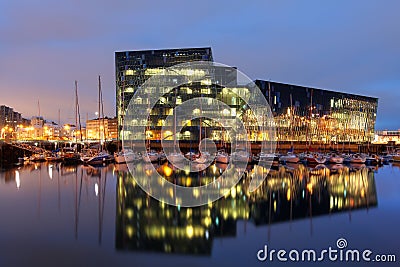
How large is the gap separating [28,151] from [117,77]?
31215 mm

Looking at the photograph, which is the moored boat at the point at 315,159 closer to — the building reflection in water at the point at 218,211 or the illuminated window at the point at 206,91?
the building reflection in water at the point at 218,211

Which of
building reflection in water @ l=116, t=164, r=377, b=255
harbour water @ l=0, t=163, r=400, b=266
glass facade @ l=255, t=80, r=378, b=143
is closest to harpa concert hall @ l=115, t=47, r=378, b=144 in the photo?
glass facade @ l=255, t=80, r=378, b=143

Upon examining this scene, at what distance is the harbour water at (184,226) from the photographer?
979 centimetres

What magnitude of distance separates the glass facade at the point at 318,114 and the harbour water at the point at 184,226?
55834 mm

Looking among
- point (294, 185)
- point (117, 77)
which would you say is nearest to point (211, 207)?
point (294, 185)

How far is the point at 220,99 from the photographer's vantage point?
76.9 meters

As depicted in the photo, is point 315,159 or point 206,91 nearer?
point 315,159

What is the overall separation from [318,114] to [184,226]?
77.1 m

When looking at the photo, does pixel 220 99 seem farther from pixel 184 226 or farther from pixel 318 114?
pixel 184 226

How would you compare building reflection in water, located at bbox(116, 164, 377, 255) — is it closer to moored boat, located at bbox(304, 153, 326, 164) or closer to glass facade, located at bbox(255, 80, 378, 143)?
moored boat, located at bbox(304, 153, 326, 164)

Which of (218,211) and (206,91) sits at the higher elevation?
(206,91)

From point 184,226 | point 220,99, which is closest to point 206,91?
point 220,99

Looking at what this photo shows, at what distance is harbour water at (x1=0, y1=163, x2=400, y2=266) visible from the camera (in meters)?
9.79

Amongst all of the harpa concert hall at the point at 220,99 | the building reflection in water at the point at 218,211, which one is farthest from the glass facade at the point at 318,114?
the building reflection in water at the point at 218,211
